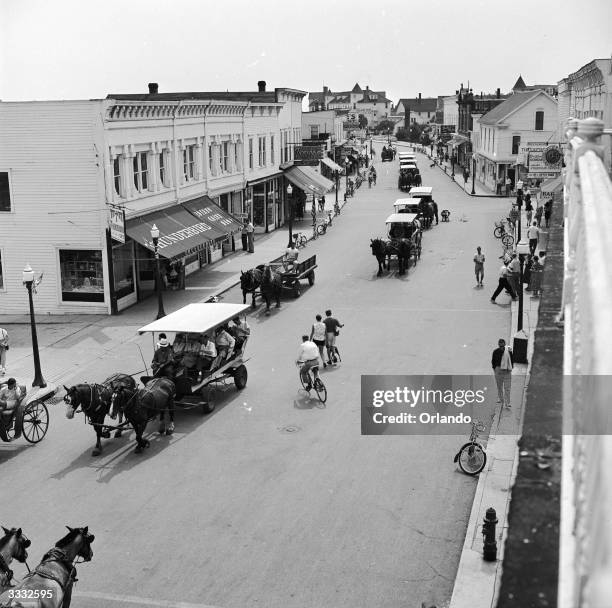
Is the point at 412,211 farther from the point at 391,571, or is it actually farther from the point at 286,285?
the point at 391,571

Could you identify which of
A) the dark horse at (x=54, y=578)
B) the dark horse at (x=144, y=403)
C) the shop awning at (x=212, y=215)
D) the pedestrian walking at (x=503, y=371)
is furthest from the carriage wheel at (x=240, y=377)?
the shop awning at (x=212, y=215)

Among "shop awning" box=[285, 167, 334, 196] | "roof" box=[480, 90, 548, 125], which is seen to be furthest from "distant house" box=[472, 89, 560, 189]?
"shop awning" box=[285, 167, 334, 196]

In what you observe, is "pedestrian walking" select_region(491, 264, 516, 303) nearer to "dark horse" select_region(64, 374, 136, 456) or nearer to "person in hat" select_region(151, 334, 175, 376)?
"person in hat" select_region(151, 334, 175, 376)

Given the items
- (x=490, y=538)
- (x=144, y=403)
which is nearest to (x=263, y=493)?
(x=144, y=403)

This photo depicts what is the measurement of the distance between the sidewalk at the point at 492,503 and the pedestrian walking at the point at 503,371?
283 mm

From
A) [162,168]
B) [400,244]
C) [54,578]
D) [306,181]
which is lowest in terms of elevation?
[400,244]

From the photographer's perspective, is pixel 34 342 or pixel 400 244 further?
pixel 400 244

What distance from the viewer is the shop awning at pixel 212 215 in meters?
32.6

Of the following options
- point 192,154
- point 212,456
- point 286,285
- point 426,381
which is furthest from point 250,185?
point 212,456

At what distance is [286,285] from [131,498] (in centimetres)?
1610

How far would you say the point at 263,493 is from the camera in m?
13.1

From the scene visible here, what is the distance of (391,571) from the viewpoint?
10625mm

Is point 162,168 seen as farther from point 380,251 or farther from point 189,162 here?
point 380,251

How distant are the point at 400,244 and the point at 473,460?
20.5 metres
